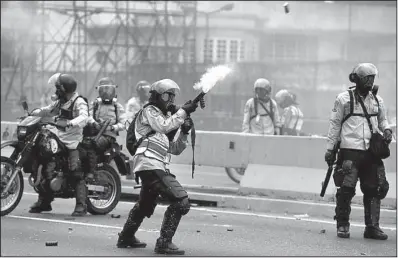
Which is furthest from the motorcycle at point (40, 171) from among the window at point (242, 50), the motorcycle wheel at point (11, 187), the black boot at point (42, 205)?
the window at point (242, 50)

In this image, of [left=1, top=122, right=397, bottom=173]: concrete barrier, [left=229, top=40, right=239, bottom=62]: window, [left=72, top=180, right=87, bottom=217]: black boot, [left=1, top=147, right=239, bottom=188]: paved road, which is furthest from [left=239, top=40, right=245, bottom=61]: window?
[left=72, top=180, right=87, bottom=217]: black boot

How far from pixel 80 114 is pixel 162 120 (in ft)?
9.02

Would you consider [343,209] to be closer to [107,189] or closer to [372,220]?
[372,220]

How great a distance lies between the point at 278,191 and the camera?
11773 mm

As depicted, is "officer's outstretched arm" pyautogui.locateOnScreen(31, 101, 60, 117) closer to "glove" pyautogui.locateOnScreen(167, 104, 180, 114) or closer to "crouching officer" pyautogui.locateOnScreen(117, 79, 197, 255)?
"crouching officer" pyautogui.locateOnScreen(117, 79, 197, 255)

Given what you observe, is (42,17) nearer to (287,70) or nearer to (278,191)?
(287,70)

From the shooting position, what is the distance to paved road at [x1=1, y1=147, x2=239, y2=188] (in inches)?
553

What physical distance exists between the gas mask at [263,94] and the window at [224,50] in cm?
1945

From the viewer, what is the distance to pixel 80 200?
1017cm

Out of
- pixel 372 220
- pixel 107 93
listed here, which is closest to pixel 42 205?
pixel 107 93

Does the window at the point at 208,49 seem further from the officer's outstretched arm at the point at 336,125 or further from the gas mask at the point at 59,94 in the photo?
the officer's outstretched arm at the point at 336,125

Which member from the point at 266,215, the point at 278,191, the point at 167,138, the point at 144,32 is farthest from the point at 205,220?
the point at 144,32

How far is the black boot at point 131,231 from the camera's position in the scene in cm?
775

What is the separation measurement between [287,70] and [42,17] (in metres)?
9.32
